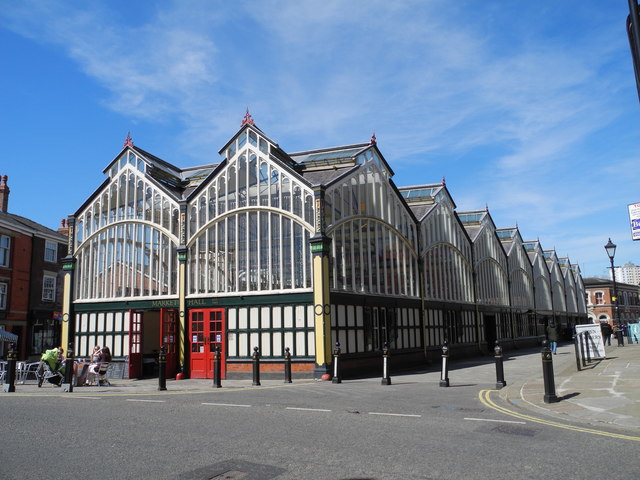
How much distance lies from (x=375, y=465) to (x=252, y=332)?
50.1ft

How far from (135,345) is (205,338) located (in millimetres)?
3448

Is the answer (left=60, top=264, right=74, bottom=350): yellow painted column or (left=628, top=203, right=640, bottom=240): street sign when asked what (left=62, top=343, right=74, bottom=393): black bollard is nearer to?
(left=60, top=264, right=74, bottom=350): yellow painted column

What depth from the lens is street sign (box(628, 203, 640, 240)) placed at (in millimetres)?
10607

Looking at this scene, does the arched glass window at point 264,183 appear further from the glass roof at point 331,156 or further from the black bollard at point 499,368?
the black bollard at point 499,368

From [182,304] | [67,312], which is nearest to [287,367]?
[182,304]

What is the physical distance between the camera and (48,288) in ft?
131

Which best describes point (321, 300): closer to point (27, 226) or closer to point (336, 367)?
point (336, 367)

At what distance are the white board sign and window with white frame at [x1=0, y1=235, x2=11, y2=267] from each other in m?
36.0

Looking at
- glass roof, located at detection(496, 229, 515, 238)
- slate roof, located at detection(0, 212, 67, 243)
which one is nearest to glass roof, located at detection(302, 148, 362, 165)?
slate roof, located at detection(0, 212, 67, 243)

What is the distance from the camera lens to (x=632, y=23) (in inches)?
278

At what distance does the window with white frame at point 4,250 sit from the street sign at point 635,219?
125 feet

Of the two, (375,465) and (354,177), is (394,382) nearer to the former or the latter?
(354,177)

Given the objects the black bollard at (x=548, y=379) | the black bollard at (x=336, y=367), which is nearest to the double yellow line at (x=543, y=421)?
the black bollard at (x=548, y=379)

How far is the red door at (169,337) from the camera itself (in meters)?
22.4
